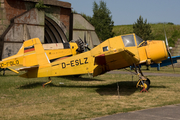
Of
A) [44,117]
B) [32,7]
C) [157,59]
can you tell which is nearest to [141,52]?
[157,59]

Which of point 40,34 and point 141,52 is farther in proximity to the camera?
point 40,34

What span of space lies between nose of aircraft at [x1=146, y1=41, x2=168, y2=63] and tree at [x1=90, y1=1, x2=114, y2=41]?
5374 centimetres

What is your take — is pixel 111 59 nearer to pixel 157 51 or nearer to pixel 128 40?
pixel 128 40

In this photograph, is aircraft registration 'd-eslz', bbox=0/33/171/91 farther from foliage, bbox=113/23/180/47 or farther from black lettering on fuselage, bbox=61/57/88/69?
foliage, bbox=113/23/180/47

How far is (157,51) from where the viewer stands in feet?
34.1

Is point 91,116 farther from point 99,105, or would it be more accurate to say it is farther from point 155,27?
point 155,27

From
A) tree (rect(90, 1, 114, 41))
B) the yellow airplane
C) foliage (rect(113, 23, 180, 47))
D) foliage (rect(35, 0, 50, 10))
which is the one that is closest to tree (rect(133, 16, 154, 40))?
foliage (rect(113, 23, 180, 47))

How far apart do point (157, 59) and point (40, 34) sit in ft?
55.1

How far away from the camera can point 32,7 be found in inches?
953

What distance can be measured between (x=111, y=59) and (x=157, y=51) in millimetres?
2806

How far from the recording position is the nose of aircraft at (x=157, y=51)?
10358 mm

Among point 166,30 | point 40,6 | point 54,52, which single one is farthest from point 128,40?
point 166,30

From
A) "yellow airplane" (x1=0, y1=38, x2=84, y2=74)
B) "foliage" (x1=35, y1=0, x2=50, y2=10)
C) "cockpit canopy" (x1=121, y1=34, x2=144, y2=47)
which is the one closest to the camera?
"cockpit canopy" (x1=121, y1=34, x2=144, y2=47)

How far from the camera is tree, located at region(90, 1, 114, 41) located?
212ft
